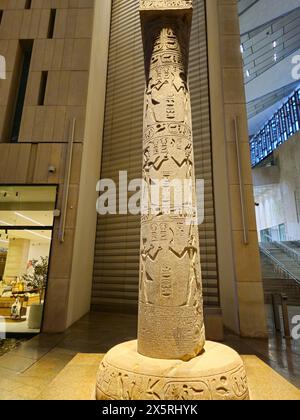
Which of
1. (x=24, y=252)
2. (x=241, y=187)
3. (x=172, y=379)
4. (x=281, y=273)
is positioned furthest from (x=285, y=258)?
(x=172, y=379)

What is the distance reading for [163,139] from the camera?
216 cm

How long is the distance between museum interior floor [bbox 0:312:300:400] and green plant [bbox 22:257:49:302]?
1.06 meters

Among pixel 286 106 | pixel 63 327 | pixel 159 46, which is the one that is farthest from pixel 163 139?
pixel 286 106

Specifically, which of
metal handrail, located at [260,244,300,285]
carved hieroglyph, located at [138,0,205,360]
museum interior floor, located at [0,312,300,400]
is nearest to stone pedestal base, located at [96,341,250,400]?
carved hieroglyph, located at [138,0,205,360]

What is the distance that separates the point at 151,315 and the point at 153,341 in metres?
0.17

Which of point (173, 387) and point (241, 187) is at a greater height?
point (241, 187)

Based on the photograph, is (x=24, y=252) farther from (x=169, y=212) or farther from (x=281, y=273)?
(x=281, y=273)

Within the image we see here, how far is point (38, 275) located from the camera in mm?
5016

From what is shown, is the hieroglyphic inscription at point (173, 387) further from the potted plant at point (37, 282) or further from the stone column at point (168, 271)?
the potted plant at point (37, 282)

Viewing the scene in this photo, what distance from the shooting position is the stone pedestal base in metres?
1.52

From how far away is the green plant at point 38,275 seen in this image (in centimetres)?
494

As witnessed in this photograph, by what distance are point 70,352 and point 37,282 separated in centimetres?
210

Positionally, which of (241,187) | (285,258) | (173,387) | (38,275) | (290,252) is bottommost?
(173,387)

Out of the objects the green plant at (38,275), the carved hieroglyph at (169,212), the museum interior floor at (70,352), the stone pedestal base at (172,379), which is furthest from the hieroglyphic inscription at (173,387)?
the green plant at (38,275)
